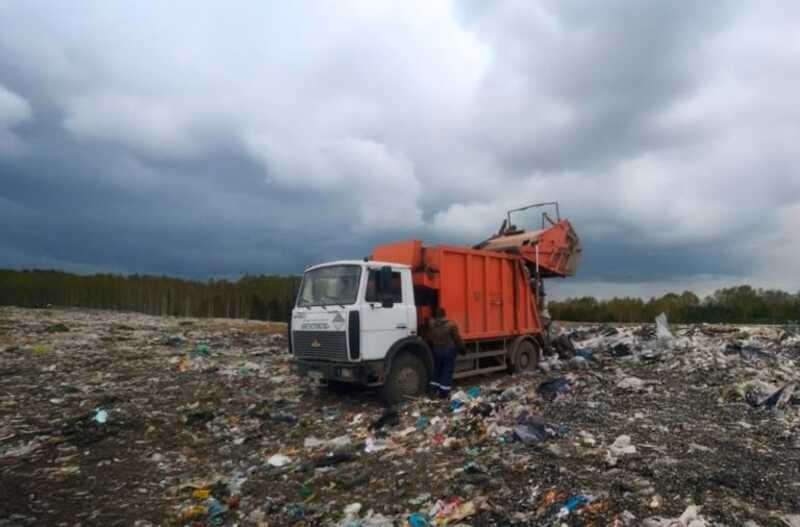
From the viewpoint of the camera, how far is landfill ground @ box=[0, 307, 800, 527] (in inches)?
171

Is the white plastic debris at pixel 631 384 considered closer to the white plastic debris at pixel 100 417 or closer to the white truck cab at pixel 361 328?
the white truck cab at pixel 361 328

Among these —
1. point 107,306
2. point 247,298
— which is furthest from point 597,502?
point 107,306

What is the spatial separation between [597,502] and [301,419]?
4.74 meters

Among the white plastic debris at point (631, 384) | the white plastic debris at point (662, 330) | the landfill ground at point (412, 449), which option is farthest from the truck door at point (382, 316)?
the white plastic debris at point (662, 330)

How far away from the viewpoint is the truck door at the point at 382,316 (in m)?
7.89

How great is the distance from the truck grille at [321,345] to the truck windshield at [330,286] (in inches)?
18.3

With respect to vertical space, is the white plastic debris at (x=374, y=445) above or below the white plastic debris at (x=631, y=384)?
below

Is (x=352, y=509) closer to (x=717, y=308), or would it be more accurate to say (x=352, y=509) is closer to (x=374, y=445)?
(x=374, y=445)

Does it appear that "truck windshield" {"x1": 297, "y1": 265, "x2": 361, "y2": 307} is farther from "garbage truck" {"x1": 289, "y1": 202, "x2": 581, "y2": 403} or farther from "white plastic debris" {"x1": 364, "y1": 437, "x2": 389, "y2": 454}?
"white plastic debris" {"x1": 364, "y1": 437, "x2": 389, "y2": 454}

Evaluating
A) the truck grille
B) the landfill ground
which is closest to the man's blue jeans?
the landfill ground

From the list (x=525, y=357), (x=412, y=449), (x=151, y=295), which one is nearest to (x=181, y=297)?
(x=151, y=295)

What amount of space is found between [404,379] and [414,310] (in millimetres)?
1112

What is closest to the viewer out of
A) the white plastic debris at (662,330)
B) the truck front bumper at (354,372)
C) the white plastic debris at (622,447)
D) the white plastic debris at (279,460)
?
the white plastic debris at (622,447)

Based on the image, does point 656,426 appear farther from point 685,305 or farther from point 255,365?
point 685,305
